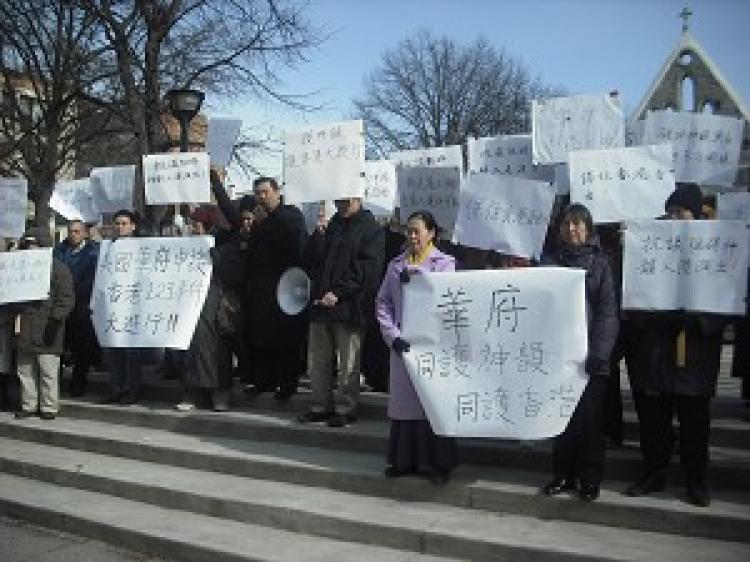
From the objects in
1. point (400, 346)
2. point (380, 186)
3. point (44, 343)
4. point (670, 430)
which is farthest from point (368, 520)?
point (44, 343)

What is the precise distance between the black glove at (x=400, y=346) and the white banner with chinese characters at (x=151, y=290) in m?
2.67

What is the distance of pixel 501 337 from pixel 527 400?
0.44 m

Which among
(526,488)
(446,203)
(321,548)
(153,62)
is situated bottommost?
(321,548)

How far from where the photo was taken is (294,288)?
7.32 metres

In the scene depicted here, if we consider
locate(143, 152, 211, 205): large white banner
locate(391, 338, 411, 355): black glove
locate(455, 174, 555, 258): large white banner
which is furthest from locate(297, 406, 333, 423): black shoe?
locate(143, 152, 211, 205): large white banner

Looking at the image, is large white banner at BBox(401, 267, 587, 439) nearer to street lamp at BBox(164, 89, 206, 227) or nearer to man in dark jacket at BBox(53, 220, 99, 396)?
man in dark jacket at BBox(53, 220, 99, 396)

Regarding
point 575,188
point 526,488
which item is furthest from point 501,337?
point 575,188

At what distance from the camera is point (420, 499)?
5.42 metres

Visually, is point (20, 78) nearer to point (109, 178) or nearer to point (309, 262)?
point (109, 178)

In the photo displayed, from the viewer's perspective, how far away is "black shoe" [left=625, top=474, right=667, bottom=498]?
494cm

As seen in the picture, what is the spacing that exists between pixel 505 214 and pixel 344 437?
7.33 feet

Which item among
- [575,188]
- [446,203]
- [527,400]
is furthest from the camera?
[446,203]

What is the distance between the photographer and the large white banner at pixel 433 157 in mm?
7957

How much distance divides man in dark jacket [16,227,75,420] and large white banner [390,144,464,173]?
147 inches
